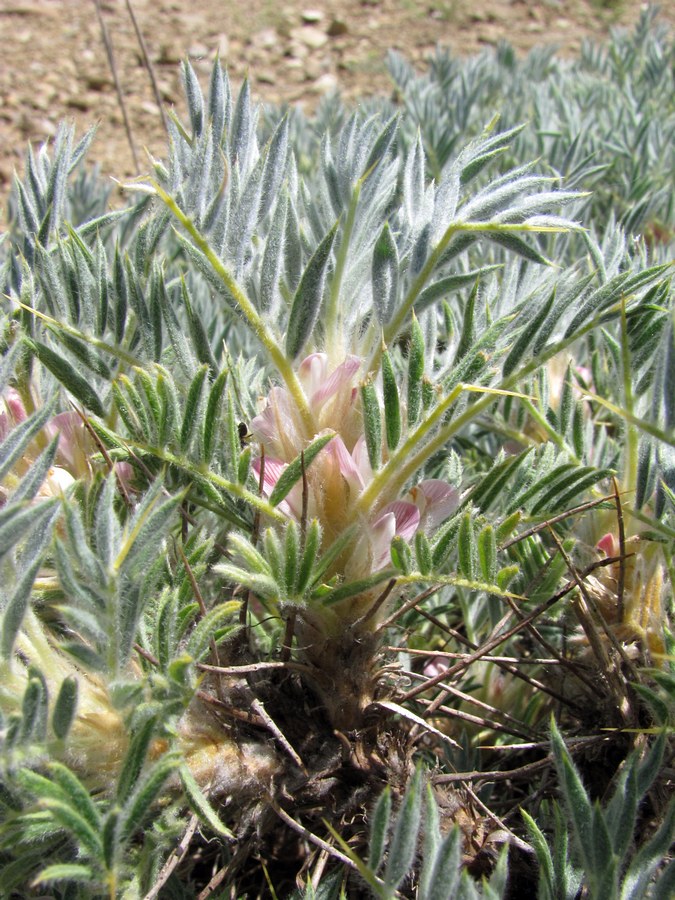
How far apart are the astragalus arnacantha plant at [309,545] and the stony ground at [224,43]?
280 cm

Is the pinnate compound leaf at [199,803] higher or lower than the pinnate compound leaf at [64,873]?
lower

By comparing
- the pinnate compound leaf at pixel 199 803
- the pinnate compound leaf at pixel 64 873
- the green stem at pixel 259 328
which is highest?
the green stem at pixel 259 328

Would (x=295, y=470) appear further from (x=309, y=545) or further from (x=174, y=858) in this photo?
(x=174, y=858)

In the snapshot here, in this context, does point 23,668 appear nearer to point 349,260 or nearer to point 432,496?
point 432,496

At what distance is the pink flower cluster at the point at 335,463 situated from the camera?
0.73 m

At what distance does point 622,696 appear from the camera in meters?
0.81

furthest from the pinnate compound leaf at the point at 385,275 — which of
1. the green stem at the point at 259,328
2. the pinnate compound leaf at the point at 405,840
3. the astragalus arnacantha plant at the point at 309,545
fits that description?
the pinnate compound leaf at the point at 405,840

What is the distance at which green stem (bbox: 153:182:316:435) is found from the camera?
721mm

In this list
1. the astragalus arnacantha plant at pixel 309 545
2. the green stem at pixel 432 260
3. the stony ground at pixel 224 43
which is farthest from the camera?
the stony ground at pixel 224 43

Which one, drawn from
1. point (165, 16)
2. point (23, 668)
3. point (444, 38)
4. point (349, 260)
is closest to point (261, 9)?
point (165, 16)

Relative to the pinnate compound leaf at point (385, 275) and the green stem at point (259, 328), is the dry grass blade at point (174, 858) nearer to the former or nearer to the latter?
the green stem at point (259, 328)

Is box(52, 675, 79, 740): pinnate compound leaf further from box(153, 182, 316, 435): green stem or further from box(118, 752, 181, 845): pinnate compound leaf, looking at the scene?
box(153, 182, 316, 435): green stem

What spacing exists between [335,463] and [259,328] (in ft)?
0.48

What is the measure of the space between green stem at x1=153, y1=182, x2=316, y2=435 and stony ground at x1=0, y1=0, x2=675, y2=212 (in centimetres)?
288
